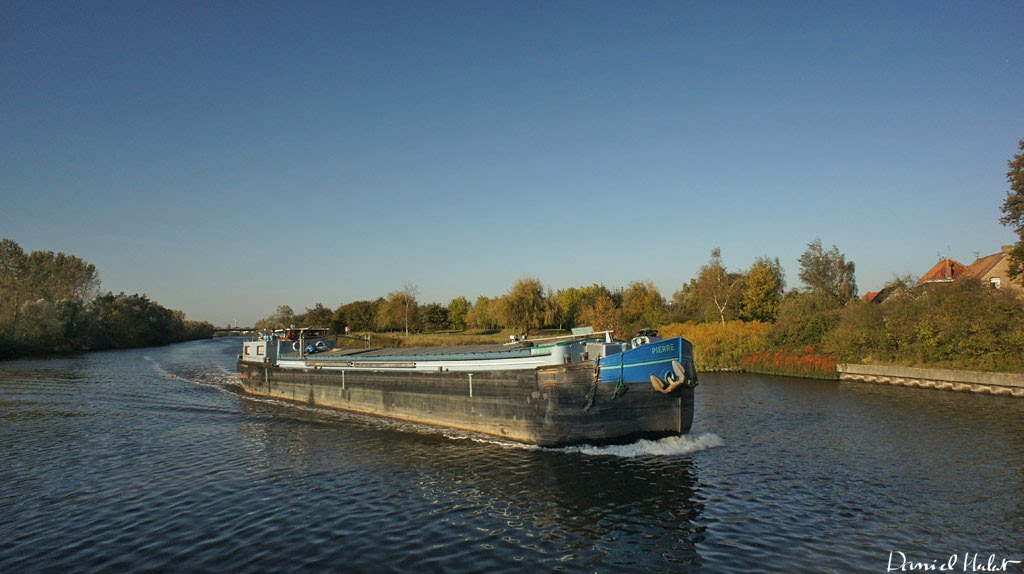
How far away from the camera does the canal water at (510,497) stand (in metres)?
11.5

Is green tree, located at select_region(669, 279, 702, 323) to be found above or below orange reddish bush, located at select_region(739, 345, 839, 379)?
above

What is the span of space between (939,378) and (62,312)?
109325 millimetres

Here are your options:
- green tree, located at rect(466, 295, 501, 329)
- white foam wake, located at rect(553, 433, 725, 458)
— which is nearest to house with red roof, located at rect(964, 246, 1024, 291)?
white foam wake, located at rect(553, 433, 725, 458)

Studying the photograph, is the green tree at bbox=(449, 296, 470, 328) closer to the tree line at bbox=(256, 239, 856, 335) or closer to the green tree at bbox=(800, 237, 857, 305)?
the tree line at bbox=(256, 239, 856, 335)

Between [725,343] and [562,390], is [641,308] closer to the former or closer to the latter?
[725,343]

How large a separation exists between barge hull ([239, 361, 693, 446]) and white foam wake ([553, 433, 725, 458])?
0.22 metres

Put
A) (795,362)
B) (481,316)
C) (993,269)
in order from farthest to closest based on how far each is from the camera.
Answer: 1. (481,316)
2. (993,269)
3. (795,362)

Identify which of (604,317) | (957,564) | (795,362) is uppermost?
(604,317)

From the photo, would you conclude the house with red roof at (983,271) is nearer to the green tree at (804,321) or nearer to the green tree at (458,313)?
the green tree at (804,321)

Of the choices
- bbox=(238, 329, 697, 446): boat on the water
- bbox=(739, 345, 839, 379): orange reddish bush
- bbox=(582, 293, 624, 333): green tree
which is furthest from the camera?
bbox=(582, 293, 624, 333): green tree

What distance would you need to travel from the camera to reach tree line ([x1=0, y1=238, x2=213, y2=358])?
7544 cm

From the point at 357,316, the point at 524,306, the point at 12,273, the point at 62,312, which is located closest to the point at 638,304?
the point at 524,306

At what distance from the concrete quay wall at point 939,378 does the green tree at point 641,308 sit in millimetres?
32252

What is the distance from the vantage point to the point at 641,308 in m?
80.4
